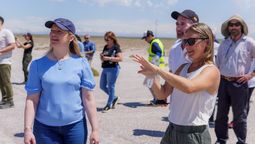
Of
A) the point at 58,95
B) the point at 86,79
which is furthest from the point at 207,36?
the point at 58,95

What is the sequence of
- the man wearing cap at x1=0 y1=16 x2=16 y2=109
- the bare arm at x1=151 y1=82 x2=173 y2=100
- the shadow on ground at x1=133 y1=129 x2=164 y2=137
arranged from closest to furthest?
the bare arm at x1=151 y1=82 x2=173 y2=100
the shadow on ground at x1=133 y1=129 x2=164 y2=137
the man wearing cap at x1=0 y1=16 x2=16 y2=109

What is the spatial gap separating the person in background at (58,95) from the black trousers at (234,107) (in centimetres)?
272

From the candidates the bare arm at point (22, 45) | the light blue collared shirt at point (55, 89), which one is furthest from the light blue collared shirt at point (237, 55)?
the bare arm at point (22, 45)

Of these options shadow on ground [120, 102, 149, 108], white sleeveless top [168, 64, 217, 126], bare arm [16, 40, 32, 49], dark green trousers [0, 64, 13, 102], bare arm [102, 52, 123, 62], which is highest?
white sleeveless top [168, 64, 217, 126]

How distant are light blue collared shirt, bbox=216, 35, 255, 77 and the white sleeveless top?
2709 mm

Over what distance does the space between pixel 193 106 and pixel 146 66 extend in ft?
1.54

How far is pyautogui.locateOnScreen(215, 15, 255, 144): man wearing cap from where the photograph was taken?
5641 millimetres

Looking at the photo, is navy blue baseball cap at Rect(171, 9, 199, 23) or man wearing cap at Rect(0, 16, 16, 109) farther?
man wearing cap at Rect(0, 16, 16, 109)

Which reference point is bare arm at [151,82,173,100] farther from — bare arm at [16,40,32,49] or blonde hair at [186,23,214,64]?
bare arm at [16,40,32,49]

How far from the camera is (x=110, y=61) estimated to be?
29.6ft

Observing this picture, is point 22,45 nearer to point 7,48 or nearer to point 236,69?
point 7,48

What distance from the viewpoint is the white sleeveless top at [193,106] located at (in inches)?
120

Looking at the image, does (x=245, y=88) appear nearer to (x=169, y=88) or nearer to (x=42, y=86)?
(x=169, y=88)

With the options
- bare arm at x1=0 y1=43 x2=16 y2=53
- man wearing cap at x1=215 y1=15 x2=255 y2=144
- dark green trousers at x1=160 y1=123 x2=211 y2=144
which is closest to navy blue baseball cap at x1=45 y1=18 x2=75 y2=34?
dark green trousers at x1=160 y1=123 x2=211 y2=144
